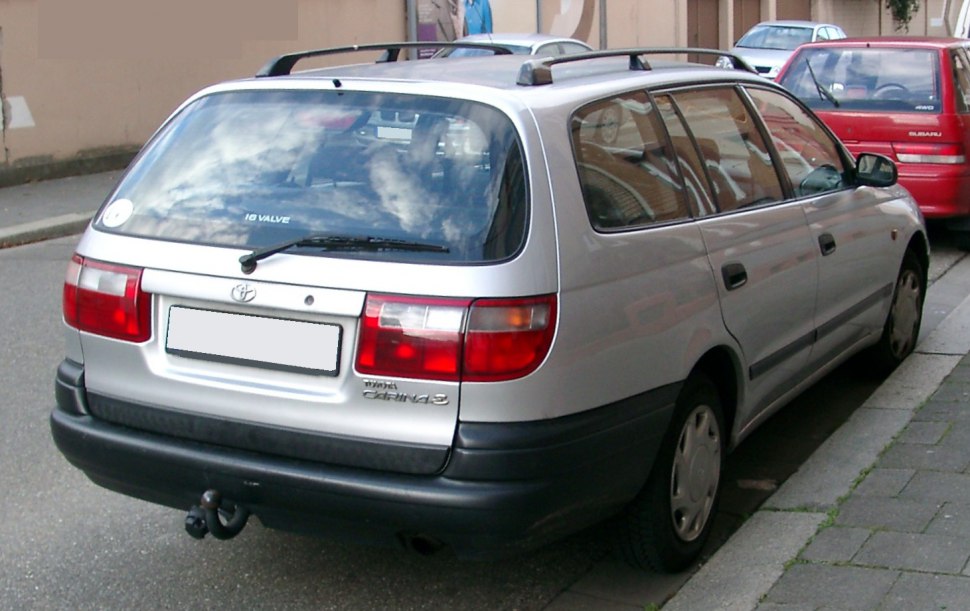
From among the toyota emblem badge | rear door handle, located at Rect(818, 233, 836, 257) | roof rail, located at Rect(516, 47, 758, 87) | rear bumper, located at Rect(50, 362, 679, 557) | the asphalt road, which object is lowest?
the asphalt road

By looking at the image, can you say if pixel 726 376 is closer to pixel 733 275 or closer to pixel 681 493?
pixel 733 275

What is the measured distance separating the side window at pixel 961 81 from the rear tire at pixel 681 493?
6451 millimetres

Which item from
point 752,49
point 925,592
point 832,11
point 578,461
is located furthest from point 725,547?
point 832,11

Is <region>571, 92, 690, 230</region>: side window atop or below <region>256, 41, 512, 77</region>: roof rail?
below

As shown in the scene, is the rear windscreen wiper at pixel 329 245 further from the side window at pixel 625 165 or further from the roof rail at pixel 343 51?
the roof rail at pixel 343 51

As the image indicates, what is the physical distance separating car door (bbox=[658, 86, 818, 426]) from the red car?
514cm

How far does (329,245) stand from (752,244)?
171cm

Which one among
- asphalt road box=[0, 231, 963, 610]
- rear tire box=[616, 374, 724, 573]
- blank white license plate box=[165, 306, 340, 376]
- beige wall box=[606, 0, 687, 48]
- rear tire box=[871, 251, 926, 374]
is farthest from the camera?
beige wall box=[606, 0, 687, 48]

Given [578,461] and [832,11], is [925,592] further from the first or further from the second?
[832,11]

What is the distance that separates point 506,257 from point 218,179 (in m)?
0.99

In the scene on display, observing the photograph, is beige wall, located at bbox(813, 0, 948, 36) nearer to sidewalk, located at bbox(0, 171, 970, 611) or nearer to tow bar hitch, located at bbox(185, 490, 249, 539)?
sidewalk, located at bbox(0, 171, 970, 611)

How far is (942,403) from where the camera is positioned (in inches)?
225

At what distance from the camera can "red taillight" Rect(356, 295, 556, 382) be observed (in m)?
3.39

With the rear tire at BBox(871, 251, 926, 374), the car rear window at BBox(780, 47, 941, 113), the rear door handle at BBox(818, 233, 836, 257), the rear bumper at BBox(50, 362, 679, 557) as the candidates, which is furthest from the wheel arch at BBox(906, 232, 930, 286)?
the car rear window at BBox(780, 47, 941, 113)
